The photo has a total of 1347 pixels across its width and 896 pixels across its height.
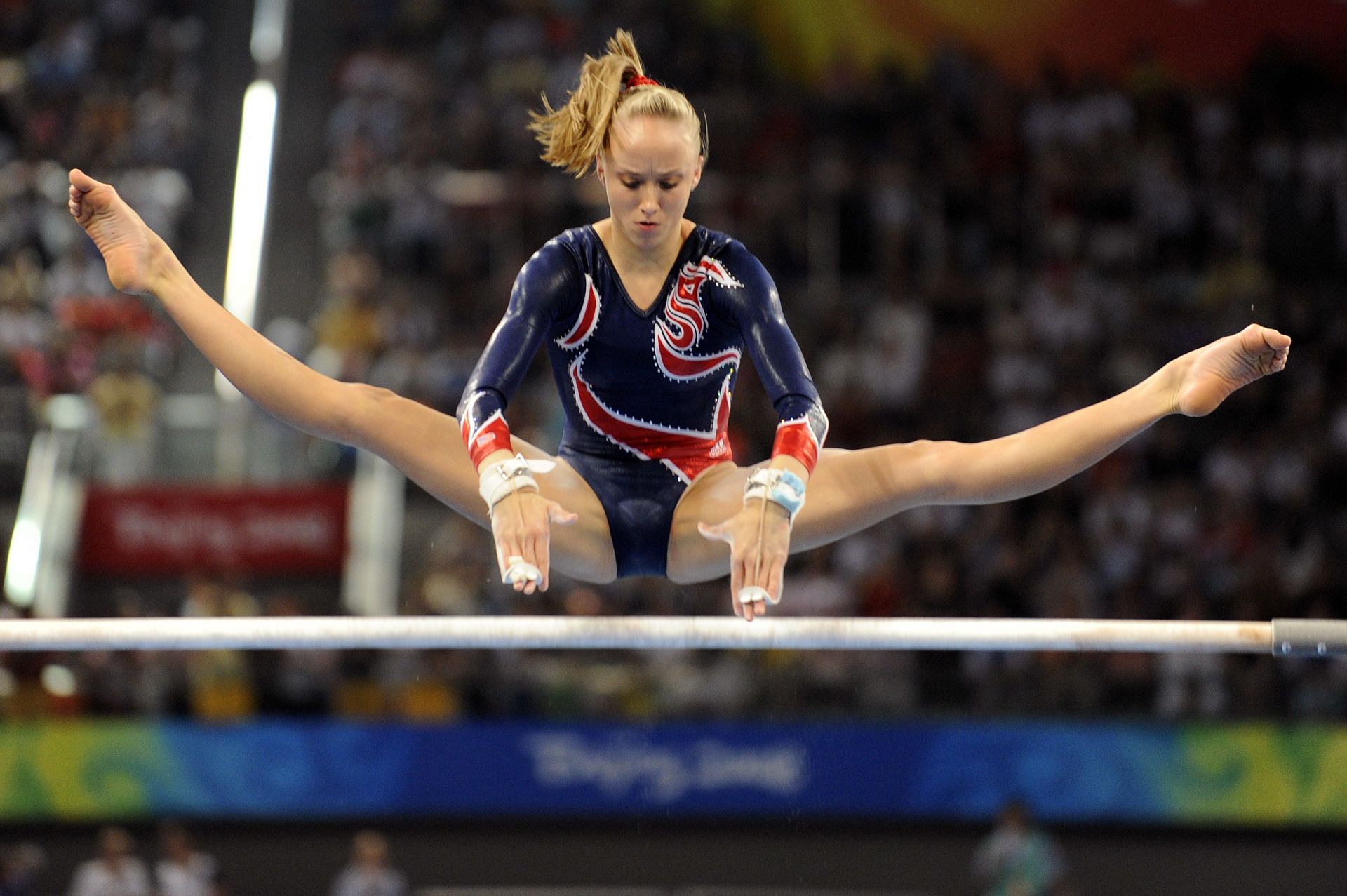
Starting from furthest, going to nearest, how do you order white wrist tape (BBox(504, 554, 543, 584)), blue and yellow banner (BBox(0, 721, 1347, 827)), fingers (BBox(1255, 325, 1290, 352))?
blue and yellow banner (BBox(0, 721, 1347, 827)), fingers (BBox(1255, 325, 1290, 352)), white wrist tape (BBox(504, 554, 543, 584))

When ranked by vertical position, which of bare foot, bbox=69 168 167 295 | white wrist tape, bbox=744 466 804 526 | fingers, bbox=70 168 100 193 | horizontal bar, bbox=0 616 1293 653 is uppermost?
fingers, bbox=70 168 100 193

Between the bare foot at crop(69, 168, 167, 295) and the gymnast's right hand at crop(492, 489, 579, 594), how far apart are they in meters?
1.20

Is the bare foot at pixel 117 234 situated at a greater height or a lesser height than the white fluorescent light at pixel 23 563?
lesser

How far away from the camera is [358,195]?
10.9 metres

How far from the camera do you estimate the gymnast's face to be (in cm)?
371

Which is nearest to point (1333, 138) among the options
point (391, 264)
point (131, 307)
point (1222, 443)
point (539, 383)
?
point (1222, 443)

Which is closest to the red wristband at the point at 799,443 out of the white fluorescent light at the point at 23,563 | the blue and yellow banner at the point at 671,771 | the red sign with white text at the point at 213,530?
the blue and yellow banner at the point at 671,771

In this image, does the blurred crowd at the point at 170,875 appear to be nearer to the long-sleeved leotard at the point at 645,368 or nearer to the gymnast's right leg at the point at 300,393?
the long-sleeved leotard at the point at 645,368

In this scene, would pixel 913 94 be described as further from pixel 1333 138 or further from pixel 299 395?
pixel 299 395

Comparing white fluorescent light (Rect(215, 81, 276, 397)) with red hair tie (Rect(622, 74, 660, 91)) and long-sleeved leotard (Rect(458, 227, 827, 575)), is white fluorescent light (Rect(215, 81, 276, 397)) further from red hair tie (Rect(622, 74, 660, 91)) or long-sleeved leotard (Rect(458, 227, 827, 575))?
red hair tie (Rect(622, 74, 660, 91))

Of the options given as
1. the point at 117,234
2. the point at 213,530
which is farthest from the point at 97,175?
the point at 117,234

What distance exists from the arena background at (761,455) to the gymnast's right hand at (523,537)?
522 centimetres

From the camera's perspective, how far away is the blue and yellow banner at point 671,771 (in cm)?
851

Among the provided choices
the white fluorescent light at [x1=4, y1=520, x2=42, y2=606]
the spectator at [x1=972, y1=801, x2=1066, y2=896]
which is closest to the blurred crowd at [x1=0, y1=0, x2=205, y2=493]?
the white fluorescent light at [x1=4, y1=520, x2=42, y2=606]
